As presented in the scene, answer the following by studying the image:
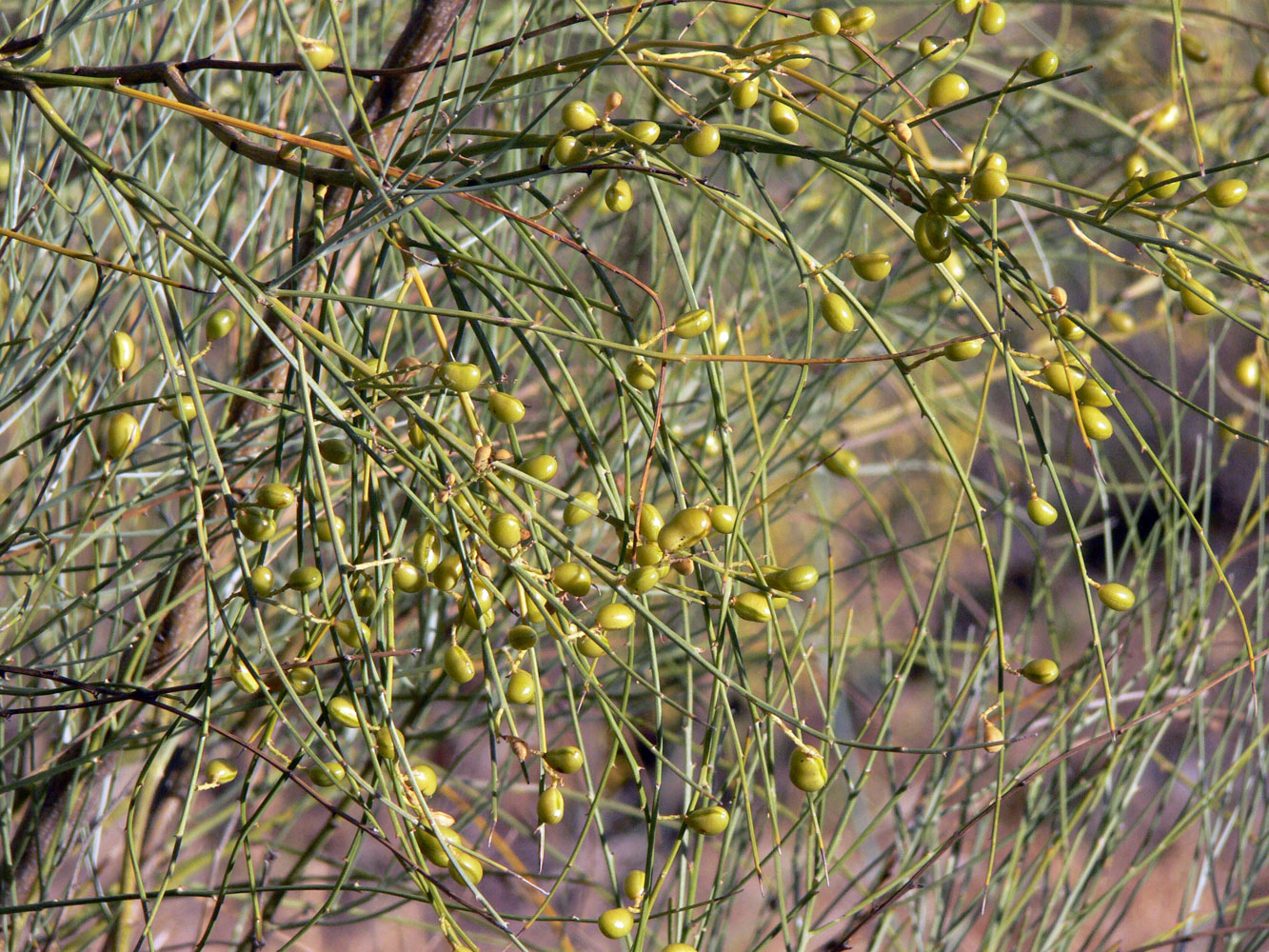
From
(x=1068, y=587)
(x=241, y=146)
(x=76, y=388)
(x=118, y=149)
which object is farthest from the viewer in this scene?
(x=1068, y=587)

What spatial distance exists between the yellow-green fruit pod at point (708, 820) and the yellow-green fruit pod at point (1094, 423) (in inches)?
7.6

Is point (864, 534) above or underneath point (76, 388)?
underneath

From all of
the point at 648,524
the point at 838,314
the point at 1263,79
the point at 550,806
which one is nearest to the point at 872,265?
the point at 838,314

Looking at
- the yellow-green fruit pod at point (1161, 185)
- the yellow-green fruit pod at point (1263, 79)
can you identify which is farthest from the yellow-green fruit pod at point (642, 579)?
the yellow-green fruit pod at point (1263, 79)

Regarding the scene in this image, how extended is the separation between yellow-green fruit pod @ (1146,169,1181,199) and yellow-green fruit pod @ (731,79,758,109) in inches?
5.4

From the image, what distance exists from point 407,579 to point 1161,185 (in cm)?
30

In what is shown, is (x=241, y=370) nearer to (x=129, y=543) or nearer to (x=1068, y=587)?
(x=129, y=543)

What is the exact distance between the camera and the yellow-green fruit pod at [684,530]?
338 mm

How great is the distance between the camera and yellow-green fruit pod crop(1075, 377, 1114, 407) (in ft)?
1.25

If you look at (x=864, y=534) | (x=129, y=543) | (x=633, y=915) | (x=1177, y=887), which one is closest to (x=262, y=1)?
(x=129, y=543)

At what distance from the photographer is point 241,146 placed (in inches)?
15.6

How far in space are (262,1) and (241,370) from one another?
222 millimetres

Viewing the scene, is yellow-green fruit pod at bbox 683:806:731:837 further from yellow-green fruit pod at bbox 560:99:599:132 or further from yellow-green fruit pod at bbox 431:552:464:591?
yellow-green fruit pod at bbox 560:99:599:132

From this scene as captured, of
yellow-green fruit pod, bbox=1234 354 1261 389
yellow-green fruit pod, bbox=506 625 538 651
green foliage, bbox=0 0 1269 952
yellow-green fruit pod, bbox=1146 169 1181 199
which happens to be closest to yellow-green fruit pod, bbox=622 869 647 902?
green foliage, bbox=0 0 1269 952
